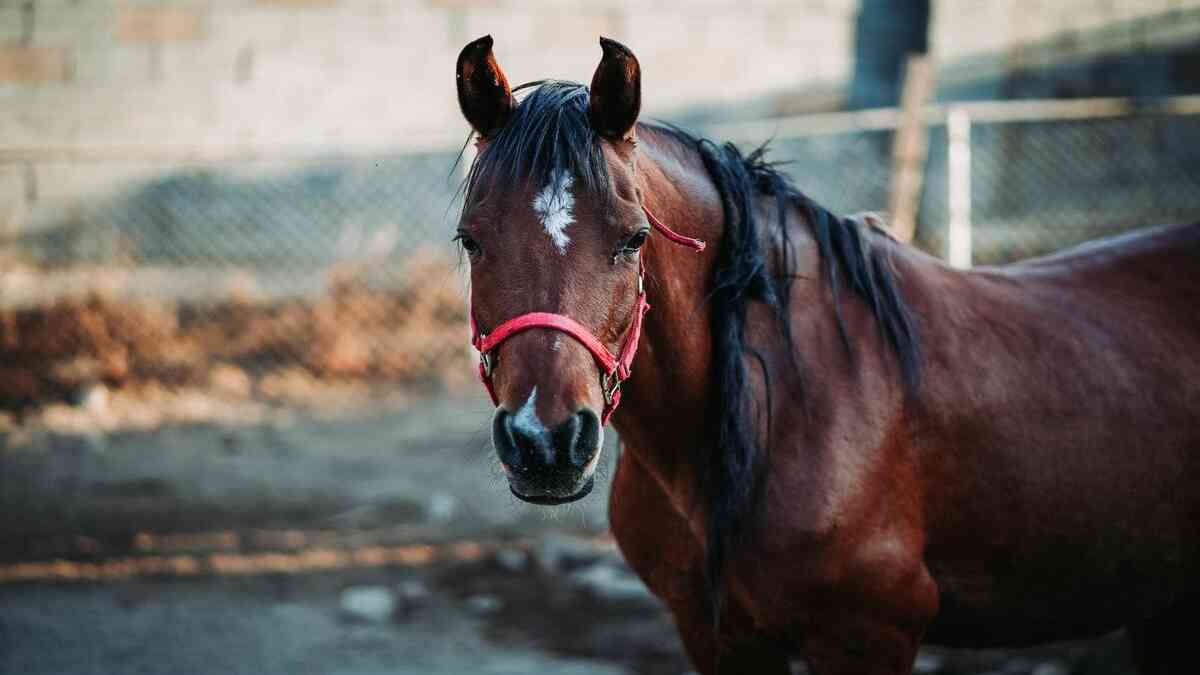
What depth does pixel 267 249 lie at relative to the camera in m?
7.55

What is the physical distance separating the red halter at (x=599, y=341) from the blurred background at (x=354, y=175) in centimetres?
332

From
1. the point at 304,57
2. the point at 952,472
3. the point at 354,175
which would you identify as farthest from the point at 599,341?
the point at 304,57

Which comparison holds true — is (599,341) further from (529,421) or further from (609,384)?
(529,421)

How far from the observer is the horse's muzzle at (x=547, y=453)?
5.39 feet

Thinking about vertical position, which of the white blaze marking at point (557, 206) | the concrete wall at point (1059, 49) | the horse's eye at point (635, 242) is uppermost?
the concrete wall at point (1059, 49)

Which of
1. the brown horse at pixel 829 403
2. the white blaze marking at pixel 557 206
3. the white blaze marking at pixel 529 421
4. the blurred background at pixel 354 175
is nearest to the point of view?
the white blaze marking at pixel 529 421

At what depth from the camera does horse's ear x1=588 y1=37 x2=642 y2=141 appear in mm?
1825

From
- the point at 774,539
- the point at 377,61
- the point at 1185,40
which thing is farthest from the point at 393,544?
the point at 1185,40

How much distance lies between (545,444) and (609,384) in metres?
0.21

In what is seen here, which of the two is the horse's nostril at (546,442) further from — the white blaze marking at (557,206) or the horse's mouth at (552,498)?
the white blaze marking at (557,206)

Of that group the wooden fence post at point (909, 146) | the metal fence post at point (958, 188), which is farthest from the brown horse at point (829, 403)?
the wooden fence post at point (909, 146)

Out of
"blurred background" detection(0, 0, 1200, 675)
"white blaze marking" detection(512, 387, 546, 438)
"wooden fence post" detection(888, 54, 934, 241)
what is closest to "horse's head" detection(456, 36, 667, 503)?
"white blaze marking" detection(512, 387, 546, 438)

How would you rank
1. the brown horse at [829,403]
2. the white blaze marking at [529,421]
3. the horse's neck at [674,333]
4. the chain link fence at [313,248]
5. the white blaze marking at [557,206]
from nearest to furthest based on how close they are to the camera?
the white blaze marking at [529,421]
the white blaze marking at [557,206]
the brown horse at [829,403]
the horse's neck at [674,333]
the chain link fence at [313,248]

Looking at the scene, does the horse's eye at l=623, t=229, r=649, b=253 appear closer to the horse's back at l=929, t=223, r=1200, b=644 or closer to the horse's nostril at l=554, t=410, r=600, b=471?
the horse's nostril at l=554, t=410, r=600, b=471
